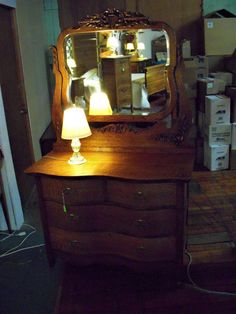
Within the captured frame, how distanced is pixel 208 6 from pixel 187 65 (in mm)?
802

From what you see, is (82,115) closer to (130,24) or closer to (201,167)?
(130,24)

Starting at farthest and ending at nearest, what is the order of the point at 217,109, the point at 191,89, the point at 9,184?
the point at 191,89 < the point at 217,109 < the point at 9,184

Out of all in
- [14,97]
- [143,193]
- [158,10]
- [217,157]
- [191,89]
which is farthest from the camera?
[158,10]

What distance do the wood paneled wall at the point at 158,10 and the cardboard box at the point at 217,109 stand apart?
2.53 feet

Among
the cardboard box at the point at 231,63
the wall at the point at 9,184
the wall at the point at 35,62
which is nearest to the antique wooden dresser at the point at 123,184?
the wall at the point at 9,184

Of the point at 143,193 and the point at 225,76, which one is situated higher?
the point at 225,76

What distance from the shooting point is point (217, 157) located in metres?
3.43

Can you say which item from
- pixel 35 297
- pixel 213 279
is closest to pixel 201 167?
pixel 213 279

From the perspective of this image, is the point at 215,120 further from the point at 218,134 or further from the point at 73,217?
the point at 73,217

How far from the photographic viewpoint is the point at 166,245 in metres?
1.82

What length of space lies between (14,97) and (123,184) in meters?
1.46

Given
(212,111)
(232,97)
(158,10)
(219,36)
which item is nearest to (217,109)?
(212,111)

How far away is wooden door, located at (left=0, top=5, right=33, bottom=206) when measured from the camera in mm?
2492

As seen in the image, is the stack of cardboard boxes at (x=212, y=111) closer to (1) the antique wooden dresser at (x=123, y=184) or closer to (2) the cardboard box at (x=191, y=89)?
(2) the cardboard box at (x=191, y=89)
